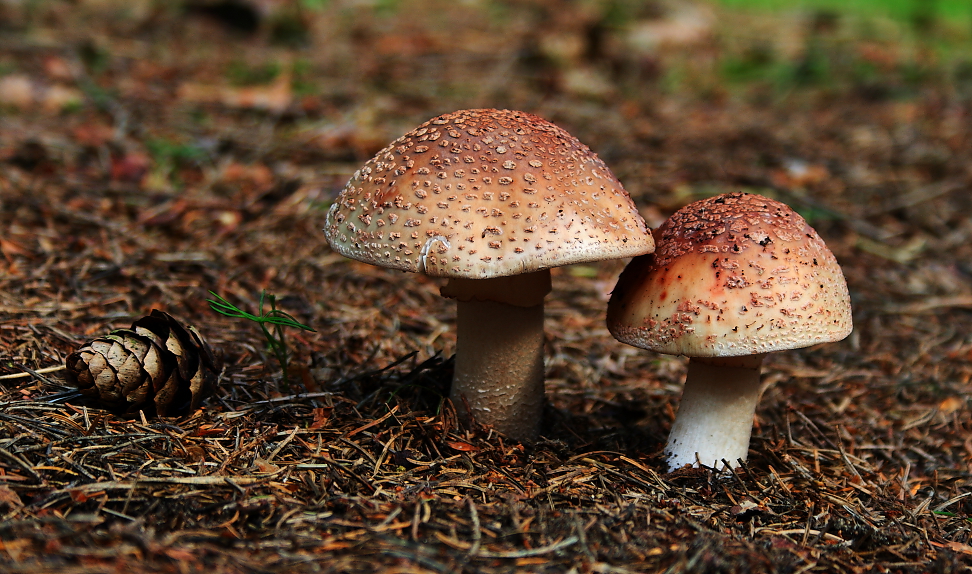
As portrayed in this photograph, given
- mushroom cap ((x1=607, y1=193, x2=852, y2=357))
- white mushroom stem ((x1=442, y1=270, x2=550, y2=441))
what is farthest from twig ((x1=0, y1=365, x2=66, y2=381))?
mushroom cap ((x1=607, y1=193, x2=852, y2=357))

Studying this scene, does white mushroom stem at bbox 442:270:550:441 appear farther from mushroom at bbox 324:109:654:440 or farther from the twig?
the twig

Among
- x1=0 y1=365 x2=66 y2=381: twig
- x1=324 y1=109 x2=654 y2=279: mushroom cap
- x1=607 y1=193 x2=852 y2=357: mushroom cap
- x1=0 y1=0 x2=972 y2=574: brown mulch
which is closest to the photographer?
x1=0 y1=0 x2=972 y2=574: brown mulch

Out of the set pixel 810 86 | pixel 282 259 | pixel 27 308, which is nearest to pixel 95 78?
pixel 282 259

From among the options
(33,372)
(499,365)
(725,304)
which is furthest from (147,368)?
(725,304)

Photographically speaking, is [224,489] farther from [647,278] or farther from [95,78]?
[95,78]

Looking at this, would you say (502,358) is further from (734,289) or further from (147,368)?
(147,368)

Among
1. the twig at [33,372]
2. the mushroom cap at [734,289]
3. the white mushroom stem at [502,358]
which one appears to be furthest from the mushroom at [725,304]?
the twig at [33,372]
